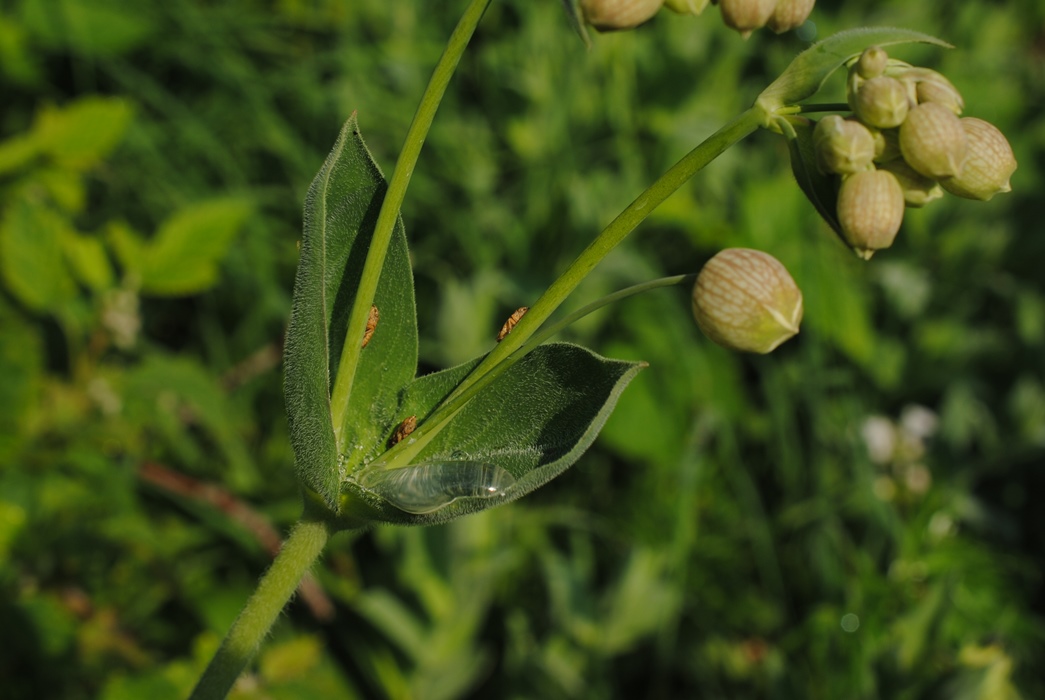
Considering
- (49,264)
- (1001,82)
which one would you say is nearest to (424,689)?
(49,264)

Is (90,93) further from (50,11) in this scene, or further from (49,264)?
(49,264)

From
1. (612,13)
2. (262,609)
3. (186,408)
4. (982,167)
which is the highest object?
(612,13)

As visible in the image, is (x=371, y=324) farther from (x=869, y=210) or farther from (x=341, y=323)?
(x=869, y=210)

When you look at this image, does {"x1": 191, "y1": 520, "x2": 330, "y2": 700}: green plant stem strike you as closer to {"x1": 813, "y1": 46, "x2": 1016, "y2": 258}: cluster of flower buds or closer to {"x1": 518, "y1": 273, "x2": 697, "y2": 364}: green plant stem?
{"x1": 518, "y1": 273, "x2": 697, "y2": 364}: green plant stem

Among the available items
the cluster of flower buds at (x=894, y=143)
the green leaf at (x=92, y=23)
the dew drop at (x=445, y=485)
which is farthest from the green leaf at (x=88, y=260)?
the cluster of flower buds at (x=894, y=143)

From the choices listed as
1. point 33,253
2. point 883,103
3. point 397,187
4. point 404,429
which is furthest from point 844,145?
point 33,253

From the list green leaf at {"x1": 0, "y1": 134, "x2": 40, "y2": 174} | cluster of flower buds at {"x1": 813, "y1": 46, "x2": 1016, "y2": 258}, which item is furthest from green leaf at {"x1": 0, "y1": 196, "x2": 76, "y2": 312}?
cluster of flower buds at {"x1": 813, "y1": 46, "x2": 1016, "y2": 258}
